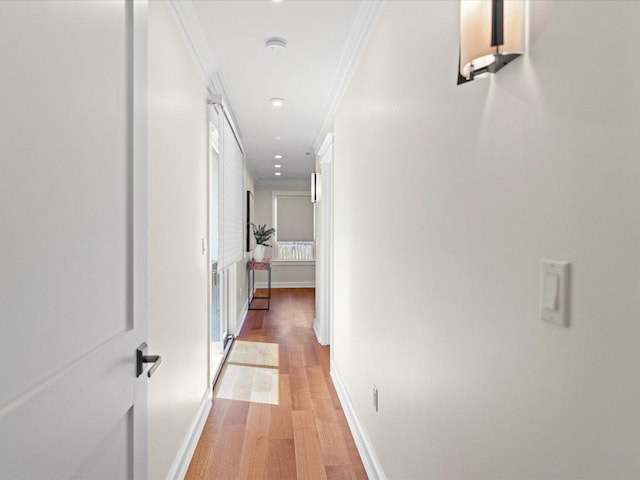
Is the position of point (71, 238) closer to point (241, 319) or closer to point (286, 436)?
point (286, 436)

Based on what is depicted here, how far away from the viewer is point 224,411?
9.31 ft

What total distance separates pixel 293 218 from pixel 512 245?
8.09 metres

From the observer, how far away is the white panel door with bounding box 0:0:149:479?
0.61 metres

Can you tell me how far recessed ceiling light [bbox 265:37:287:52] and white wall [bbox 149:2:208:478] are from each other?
1.55ft

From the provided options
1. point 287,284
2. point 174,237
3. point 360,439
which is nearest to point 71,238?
point 174,237

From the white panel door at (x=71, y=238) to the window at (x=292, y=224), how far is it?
7788 mm

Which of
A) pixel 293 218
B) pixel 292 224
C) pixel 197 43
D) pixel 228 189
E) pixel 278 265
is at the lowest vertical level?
pixel 278 265

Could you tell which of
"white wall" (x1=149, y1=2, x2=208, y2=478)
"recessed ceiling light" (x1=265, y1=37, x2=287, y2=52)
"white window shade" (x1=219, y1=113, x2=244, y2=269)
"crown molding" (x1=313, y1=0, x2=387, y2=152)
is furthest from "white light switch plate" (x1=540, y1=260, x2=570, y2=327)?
"white window shade" (x1=219, y1=113, x2=244, y2=269)

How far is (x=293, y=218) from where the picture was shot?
350 inches

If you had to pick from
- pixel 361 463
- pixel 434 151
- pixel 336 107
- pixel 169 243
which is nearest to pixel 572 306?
pixel 434 151

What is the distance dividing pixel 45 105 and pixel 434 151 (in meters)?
1.04

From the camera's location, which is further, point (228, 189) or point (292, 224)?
point (292, 224)

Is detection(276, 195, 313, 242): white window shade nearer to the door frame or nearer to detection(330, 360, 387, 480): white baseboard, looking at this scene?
the door frame

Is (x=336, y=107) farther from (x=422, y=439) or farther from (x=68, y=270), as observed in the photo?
(x=68, y=270)
